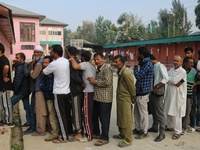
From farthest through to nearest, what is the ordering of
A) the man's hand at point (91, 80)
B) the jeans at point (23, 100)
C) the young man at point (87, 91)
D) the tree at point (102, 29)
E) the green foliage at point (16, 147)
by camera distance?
the tree at point (102, 29)
the jeans at point (23, 100)
the young man at point (87, 91)
the man's hand at point (91, 80)
the green foliage at point (16, 147)

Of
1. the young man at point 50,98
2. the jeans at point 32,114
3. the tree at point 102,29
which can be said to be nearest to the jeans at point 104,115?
the young man at point 50,98

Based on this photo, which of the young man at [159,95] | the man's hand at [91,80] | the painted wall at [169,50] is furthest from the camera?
the painted wall at [169,50]

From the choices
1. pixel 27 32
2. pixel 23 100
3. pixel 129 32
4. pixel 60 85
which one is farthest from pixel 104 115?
pixel 129 32

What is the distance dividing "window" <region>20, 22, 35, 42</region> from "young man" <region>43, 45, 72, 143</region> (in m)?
28.4

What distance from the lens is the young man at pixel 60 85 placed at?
4.09 meters

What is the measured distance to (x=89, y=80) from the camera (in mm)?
4156

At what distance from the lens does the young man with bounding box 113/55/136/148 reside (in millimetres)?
4039

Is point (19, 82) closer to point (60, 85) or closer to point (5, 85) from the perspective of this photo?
point (5, 85)

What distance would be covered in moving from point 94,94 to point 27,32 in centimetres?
2905

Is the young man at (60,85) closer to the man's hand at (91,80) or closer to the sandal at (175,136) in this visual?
the man's hand at (91,80)

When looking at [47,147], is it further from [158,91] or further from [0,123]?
[158,91]

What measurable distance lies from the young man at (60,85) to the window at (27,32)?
28.4 meters

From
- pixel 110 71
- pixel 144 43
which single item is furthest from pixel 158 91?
pixel 144 43

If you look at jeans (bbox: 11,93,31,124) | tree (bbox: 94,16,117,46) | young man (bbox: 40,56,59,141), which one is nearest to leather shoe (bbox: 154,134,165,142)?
young man (bbox: 40,56,59,141)
